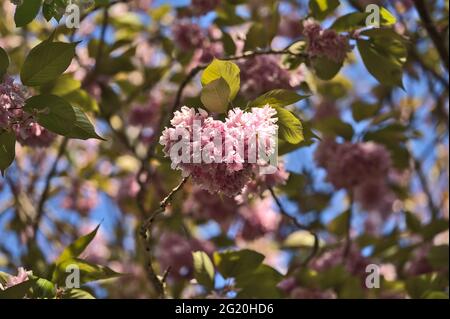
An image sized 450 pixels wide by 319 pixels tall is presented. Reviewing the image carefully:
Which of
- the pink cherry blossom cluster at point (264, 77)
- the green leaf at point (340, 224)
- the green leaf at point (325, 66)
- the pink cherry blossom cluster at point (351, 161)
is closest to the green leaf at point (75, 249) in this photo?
the pink cherry blossom cluster at point (264, 77)

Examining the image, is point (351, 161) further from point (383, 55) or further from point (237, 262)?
point (237, 262)

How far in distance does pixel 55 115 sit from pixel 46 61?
171 millimetres

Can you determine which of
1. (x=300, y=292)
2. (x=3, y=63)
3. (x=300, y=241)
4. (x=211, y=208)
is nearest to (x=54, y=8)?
(x=3, y=63)

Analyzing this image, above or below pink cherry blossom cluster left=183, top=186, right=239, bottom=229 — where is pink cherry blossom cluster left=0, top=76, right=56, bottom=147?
below

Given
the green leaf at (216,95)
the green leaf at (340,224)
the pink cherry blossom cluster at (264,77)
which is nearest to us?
the green leaf at (216,95)

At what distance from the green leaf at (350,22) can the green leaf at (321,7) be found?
0.25 ft

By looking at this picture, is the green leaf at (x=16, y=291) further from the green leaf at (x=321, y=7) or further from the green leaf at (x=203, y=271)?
the green leaf at (x=321, y=7)

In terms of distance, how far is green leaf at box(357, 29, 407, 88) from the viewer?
244 cm

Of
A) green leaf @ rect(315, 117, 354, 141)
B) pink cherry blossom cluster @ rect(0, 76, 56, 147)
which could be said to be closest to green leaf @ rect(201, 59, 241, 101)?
pink cherry blossom cluster @ rect(0, 76, 56, 147)

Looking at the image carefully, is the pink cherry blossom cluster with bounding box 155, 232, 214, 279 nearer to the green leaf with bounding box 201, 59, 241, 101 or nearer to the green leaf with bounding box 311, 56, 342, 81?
the green leaf with bounding box 311, 56, 342, 81

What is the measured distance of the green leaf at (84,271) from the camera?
85.9 inches

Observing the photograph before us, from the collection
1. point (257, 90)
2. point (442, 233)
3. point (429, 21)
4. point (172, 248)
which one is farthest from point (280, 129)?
point (442, 233)

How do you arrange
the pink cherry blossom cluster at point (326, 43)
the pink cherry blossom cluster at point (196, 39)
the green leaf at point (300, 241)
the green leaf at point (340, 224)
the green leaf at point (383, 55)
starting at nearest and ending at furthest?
the pink cherry blossom cluster at point (326, 43) < the green leaf at point (383, 55) < the pink cherry blossom cluster at point (196, 39) < the green leaf at point (300, 241) < the green leaf at point (340, 224)

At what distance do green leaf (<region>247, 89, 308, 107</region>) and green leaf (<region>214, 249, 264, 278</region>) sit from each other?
0.68m
